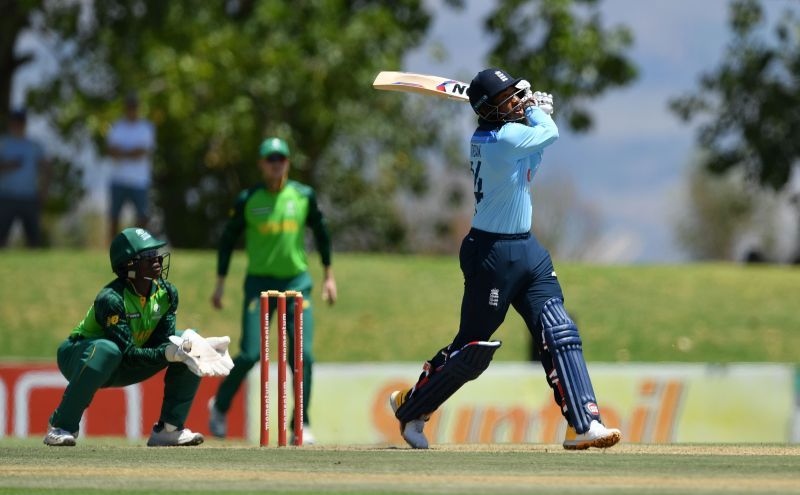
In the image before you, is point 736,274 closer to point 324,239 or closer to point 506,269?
point 324,239

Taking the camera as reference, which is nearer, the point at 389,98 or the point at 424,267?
the point at 424,267

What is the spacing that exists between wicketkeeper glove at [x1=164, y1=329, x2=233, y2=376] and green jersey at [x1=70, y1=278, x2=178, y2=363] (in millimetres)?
184

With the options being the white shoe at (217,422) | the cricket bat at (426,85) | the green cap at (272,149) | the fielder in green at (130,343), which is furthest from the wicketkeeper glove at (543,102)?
the white shoe at (217,422)

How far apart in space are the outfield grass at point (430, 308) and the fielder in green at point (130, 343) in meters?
9.08

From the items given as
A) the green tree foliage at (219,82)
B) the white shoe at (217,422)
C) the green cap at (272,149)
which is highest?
the green tree foliage at (219,82)

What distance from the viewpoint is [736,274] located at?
22234 mm

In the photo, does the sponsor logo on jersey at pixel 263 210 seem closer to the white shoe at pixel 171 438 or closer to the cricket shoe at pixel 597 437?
the white shoe at pixel 171 438

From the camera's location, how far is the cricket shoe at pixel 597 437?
8820mm

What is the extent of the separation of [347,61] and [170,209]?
4393 millimetres

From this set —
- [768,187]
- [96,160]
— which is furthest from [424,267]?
[768,187]

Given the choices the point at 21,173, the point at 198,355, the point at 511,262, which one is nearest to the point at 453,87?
the point at 511,262

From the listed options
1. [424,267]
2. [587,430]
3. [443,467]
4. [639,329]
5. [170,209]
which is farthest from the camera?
[170,209]

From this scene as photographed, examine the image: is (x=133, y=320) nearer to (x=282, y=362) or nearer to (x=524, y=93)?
(x=282, y=362)

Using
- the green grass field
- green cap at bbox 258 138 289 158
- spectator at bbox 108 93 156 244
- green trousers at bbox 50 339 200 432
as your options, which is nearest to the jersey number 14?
green trousers at bbox 50 339 200 432
